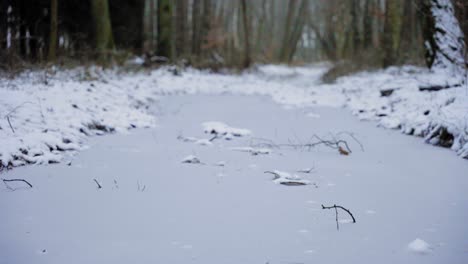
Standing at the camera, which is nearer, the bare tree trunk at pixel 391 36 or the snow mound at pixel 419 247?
the snow mound at pixel 419 247

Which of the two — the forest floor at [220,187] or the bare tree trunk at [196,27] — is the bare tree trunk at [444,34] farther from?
the bare tree trunk at [196,27]

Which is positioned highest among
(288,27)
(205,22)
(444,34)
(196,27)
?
(288,27)

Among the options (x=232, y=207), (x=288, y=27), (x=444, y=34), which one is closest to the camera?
(x=232, y=207)

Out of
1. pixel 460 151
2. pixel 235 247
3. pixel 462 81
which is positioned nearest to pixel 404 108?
pixel 462 81

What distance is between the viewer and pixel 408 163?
12.4 ft

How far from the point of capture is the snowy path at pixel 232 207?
1.98 meters

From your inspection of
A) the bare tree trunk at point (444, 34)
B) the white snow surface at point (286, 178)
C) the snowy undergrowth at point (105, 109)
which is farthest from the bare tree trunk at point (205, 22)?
the white snow surface at point (286, 178)

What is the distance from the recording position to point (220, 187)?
118 inches

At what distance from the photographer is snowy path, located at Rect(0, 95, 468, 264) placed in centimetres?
198

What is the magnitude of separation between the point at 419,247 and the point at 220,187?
1441 millimetres

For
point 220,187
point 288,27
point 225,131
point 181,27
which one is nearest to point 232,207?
point 220,187

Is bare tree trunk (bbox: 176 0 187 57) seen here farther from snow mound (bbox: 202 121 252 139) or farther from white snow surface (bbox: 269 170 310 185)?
white snow surface (bbox: 269 170 310 185)

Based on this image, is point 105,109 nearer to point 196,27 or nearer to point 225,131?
point 225,131

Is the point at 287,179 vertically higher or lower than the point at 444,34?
lower
